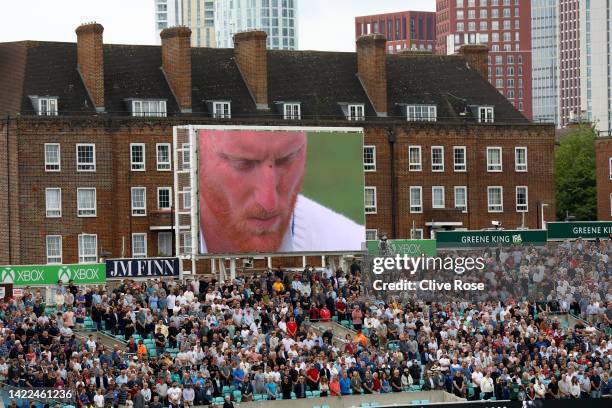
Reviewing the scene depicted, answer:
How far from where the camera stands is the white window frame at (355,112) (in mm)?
90500

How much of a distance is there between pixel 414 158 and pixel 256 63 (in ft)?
35.9

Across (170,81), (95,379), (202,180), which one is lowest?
(95,379)

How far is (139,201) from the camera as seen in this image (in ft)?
277

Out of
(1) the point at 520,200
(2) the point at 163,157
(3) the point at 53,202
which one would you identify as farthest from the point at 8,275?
(1) the point at 520,200

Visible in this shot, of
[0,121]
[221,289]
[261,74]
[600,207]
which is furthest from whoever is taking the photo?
[600,207]

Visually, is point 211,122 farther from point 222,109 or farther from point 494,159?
point 494,159

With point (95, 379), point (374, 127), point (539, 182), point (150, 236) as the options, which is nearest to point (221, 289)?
point (95, 379)

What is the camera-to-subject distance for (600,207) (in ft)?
336

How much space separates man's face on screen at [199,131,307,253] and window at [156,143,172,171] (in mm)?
20750

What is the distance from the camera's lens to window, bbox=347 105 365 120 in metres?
90.6

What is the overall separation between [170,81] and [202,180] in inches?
944

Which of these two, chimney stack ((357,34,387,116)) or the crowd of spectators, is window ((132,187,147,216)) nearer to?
chimney stack ((357,34,387,116))

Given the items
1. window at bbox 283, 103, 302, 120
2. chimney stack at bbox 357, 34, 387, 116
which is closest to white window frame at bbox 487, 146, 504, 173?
chimney stack at bbox 357, 34, 387, 116

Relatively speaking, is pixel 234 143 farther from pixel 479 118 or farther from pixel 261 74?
pixel 479 118
